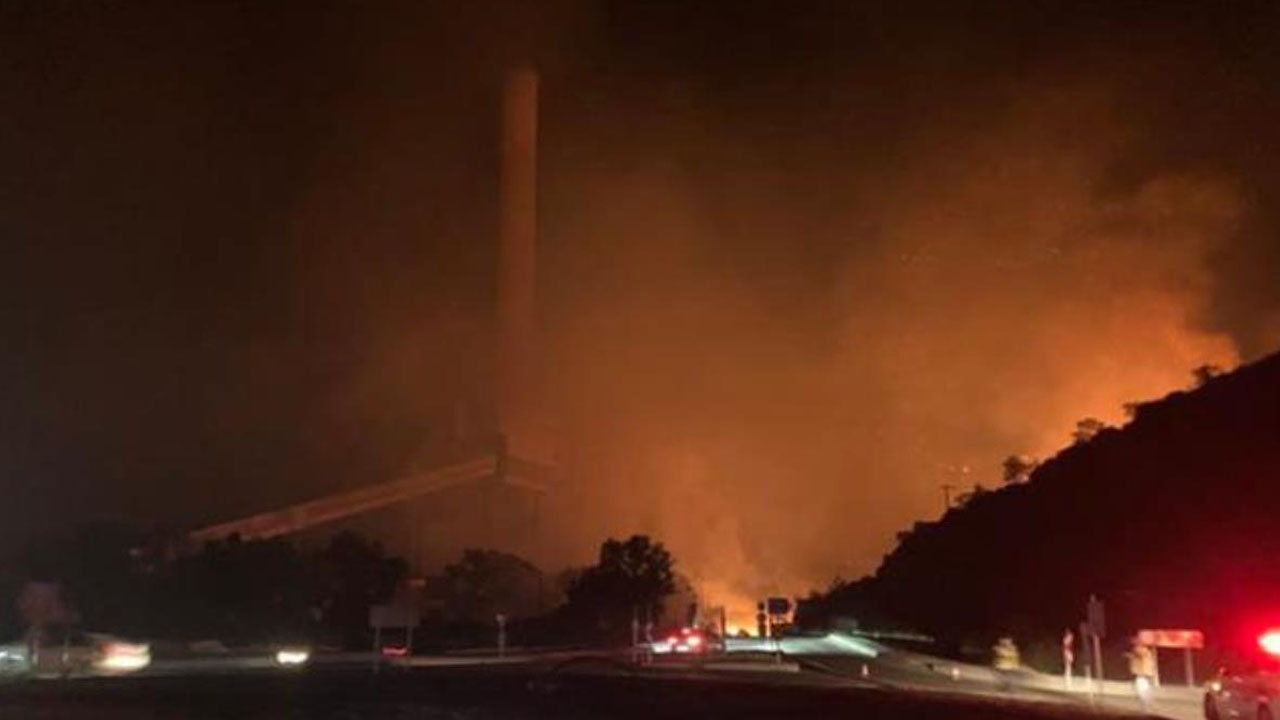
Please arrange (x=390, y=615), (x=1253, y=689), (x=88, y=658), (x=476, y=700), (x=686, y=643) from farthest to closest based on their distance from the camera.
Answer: (x=686, y=643) → (x=390, y=615) → (x=88, y=658) → (x=476, y=700) → (x=1253, y=689)

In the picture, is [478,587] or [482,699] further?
[478,587]

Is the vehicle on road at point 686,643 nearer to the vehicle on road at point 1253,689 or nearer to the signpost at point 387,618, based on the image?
the signpost at point 387,618

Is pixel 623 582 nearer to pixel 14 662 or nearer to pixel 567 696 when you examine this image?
pixel 14 662

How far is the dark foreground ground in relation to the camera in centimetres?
2614

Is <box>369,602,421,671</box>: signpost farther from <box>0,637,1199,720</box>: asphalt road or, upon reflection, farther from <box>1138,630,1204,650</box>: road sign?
<box>1138,630,1204,650</box>: road sign

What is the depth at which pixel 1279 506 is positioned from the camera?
A: 7056 cm

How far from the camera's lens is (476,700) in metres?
30.2

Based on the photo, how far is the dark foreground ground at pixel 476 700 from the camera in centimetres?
2614

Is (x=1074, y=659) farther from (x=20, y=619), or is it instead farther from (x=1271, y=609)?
(x=20, y=619)

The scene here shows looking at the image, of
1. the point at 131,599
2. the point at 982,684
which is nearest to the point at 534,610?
the point at 131,599

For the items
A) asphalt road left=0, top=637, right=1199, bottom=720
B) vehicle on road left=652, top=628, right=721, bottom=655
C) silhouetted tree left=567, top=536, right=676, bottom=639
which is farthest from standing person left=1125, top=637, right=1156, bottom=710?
silhouetted tree left=567, top=536, right=676, bottom=639

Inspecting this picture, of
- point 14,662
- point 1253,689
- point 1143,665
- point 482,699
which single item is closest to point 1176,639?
point 1143,665

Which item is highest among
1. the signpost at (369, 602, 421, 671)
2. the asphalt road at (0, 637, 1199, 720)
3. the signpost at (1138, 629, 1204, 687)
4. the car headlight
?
the signpost at (369, 602, 421, 671)

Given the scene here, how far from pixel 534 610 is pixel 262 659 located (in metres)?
79.0
